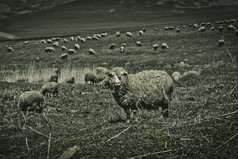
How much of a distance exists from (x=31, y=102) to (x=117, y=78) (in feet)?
10.1

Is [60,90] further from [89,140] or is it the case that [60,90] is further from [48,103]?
[89,140]

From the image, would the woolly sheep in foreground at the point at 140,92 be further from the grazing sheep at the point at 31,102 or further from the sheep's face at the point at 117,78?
the grazing sheep at the point at 31,102

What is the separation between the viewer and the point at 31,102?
25.8 ft

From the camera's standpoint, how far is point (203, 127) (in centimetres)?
397

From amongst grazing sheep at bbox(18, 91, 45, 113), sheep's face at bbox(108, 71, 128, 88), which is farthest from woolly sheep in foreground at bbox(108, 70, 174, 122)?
grazing sheep at bbox(18, 91, 45, 113)

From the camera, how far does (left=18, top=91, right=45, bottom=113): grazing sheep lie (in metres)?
7.77

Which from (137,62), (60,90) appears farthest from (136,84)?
(137,62)

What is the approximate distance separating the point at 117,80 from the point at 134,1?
99.0 meters

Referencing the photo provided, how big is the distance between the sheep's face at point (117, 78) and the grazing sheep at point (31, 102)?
2671mm

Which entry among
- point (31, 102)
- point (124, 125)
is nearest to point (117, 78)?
point (124, 125)

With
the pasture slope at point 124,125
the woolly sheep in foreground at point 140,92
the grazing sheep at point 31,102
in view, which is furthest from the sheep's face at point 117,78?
the grazing sheep at point 31,102

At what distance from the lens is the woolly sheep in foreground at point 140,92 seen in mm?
6137

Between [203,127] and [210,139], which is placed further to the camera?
[203,127]

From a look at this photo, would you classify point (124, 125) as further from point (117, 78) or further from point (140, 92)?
point (140, 92)
